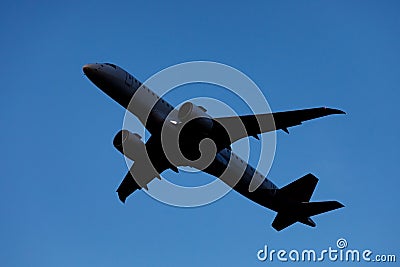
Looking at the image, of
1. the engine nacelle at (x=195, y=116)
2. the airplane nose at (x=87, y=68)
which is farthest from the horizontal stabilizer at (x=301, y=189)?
the airplane nose at (x=87, y=68)

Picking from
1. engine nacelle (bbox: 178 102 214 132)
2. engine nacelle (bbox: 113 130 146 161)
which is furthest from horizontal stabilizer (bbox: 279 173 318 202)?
engine nacelle (bbox: 113 130 146 161)

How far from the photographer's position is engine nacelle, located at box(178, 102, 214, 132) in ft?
98.8

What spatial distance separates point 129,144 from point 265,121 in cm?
886

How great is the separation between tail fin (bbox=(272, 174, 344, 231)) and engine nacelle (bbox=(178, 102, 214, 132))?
395 inches

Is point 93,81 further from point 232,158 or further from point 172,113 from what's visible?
point 232,158

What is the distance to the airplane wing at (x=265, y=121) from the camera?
2868 cm

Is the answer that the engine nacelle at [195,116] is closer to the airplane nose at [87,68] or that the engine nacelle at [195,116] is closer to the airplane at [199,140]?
the airplane at [199,140]

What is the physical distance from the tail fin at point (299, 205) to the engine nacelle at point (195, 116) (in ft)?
32.9

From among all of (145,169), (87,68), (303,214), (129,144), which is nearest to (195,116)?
(129,144)

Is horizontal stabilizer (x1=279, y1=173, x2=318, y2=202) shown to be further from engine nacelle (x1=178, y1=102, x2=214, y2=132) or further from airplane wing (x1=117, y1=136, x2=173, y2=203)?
engine nacelle (x1=178, y1=102, x2=214, y2=132)

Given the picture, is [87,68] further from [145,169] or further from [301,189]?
[301,189]

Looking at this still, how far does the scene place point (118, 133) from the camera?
33.6m

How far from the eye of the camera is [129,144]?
33.7m

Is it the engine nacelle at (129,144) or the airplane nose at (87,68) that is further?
the engine nacelle at (129,144)
